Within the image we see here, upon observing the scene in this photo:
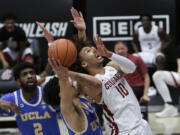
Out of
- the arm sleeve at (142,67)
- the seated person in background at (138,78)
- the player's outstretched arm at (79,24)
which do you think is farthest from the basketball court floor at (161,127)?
the player's outstretched arm at (79,24)

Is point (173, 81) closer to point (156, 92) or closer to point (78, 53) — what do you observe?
point (156, 92)

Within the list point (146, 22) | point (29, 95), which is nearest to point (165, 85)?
point (146, 22)

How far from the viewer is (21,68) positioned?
438cm

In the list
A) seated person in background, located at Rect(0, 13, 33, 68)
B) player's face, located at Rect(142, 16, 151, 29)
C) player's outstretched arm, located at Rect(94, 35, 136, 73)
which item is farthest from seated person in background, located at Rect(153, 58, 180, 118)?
player's outstretched arm, located at Rect(94, 35, 136, 73)

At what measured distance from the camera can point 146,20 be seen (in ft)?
24.4

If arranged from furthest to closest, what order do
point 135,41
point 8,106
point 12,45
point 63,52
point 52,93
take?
point 135,41 → point 12,45 → point 8,106 → point 52,93 → point 63,52

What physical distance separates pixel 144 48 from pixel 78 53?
426 centimetres

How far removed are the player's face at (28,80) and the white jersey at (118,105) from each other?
1.00m

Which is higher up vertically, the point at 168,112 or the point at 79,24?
the point at 79,24

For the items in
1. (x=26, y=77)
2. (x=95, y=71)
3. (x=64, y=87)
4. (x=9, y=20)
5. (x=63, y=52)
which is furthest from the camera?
(x=9, y=20)

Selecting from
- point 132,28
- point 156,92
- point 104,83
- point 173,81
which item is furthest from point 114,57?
point 132,28

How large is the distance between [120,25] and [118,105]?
4.72m

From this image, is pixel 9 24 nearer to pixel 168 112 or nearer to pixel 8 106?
pixel 168 112

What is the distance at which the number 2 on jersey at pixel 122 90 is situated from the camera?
137 inches
